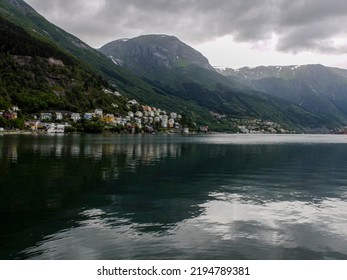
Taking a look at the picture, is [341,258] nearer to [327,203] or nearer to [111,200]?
[327,203]

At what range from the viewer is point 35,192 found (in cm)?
4103

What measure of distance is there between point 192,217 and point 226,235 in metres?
5.65

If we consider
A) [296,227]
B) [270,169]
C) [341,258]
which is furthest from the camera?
[270,169]

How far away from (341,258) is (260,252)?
4.78 m

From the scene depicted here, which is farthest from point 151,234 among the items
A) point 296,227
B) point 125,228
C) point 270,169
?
point 270,169

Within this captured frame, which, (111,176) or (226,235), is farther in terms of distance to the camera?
(111,176)

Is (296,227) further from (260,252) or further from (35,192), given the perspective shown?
(35,192)

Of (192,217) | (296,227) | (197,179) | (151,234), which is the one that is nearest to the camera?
(151,234)

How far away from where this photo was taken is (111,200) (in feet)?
126

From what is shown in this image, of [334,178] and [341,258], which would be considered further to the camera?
[334,178]
